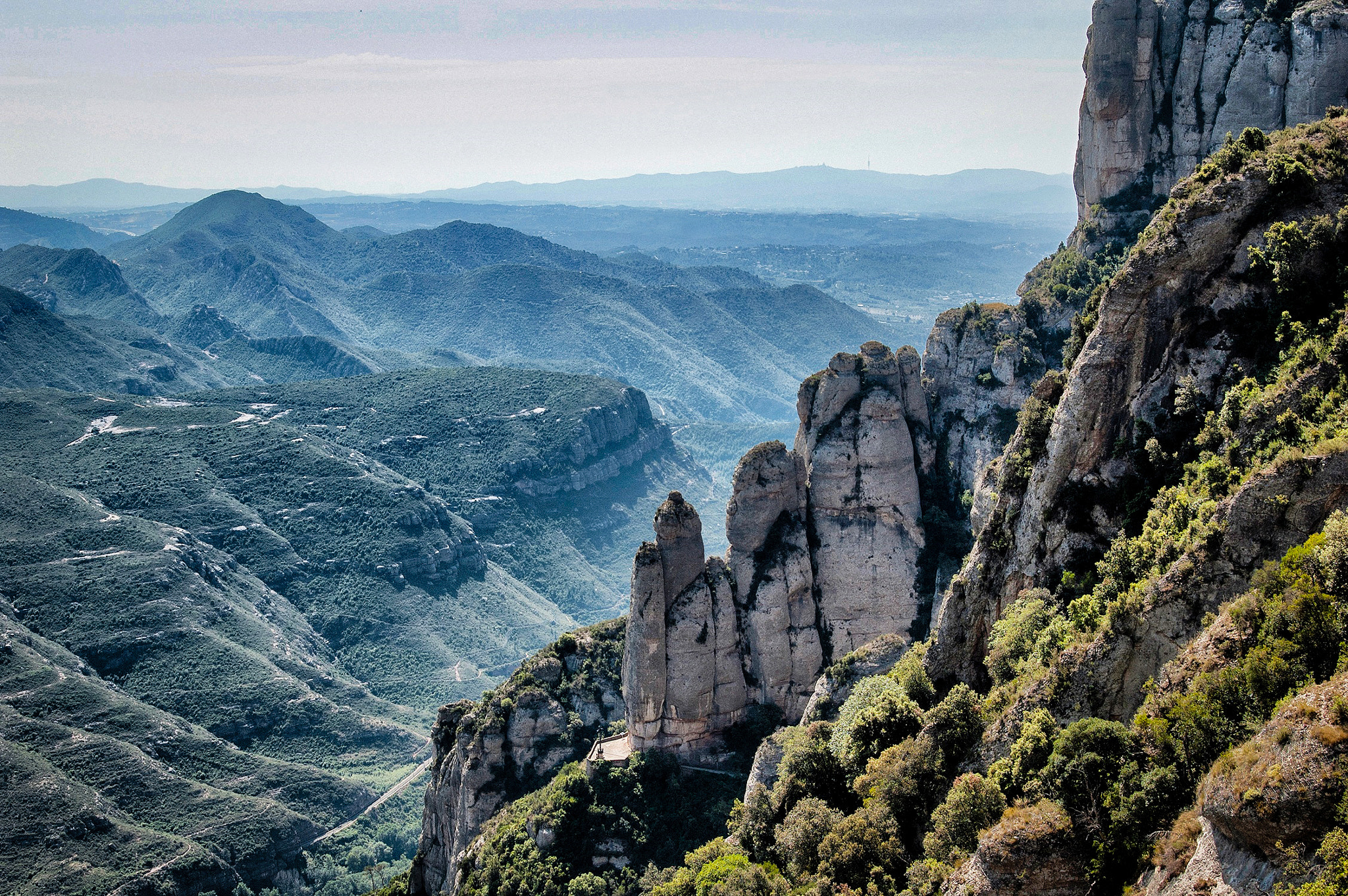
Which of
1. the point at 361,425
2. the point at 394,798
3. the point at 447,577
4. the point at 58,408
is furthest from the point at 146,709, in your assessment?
the point at 361,425

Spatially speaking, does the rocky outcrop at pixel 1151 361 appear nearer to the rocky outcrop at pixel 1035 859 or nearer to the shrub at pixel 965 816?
the shrub at pixel 965 816

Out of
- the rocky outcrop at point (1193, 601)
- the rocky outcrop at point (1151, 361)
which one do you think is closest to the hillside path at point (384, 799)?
the rocky outcrop at point (1151, 361)

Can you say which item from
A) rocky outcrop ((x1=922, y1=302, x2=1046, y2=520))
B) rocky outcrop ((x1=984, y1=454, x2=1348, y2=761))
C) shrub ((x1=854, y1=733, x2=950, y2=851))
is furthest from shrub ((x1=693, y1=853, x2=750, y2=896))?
rocky outcrop ((x1=922, y1=302, x2=1046, y2=520))

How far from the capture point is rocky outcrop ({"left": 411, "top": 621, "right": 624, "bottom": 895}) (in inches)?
2270

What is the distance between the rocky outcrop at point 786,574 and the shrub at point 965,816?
27113 mm

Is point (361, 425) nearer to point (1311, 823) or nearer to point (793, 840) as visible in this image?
point (793, 840)

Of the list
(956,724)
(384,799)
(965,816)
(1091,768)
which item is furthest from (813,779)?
(384,799)

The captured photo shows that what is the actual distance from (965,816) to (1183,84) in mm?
59063

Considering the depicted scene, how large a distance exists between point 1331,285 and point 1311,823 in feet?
52.8

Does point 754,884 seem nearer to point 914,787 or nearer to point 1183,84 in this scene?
point 914,787

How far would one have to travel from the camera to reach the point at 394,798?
357 ft

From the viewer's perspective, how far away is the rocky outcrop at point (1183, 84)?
5962 centimetres

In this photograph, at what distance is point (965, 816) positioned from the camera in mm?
26438

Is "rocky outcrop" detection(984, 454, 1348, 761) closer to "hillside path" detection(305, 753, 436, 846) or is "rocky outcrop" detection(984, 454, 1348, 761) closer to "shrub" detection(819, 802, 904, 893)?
"shrub" detection(819, 802, 904, 893)
